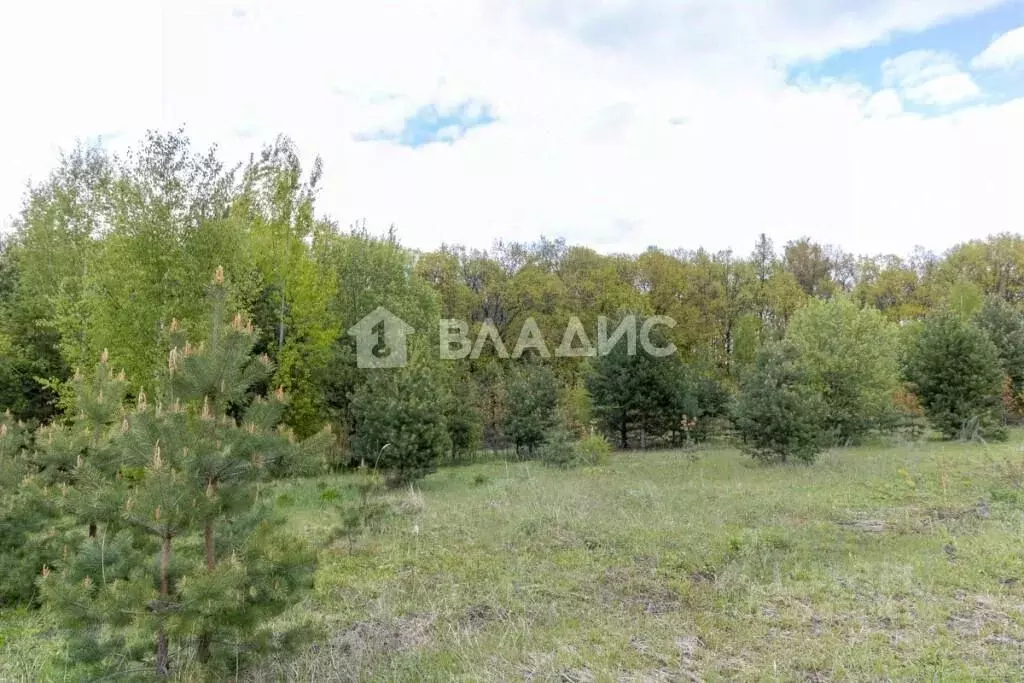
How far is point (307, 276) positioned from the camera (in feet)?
67.8

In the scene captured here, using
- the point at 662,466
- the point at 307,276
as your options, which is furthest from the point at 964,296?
the point at 307,276

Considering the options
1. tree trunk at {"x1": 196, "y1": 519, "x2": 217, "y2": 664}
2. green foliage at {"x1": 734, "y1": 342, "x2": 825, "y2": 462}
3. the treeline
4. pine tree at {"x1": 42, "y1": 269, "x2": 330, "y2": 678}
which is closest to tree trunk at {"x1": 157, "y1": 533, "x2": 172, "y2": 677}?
pine tree at {"x1": 42, "y1": 269, "x2": 330, "y2": 678}

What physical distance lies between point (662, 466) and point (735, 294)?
22.7 metres

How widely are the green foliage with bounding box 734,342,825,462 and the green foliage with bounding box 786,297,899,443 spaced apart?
5608mm

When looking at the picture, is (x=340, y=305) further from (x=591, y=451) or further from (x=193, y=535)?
(x=193, y=535)

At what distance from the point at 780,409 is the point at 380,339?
12487 mm

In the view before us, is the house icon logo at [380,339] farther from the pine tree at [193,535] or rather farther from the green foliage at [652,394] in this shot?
the pine tree at [193,535]

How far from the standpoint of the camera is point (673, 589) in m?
6.43

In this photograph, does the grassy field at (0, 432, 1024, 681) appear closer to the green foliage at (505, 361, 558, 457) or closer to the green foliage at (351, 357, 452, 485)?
the green foliage at (351, 357, 452, 485)

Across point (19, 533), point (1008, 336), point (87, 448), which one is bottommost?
point (19, 533)

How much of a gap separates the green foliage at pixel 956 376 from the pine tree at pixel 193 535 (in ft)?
69.9

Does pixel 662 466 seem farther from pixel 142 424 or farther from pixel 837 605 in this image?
pixel 142 424

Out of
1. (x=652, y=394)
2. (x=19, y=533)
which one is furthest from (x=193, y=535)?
(x=652, y=394)

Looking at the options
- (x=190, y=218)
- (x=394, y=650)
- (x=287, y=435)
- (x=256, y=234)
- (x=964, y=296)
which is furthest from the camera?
(x=964, y=296)
